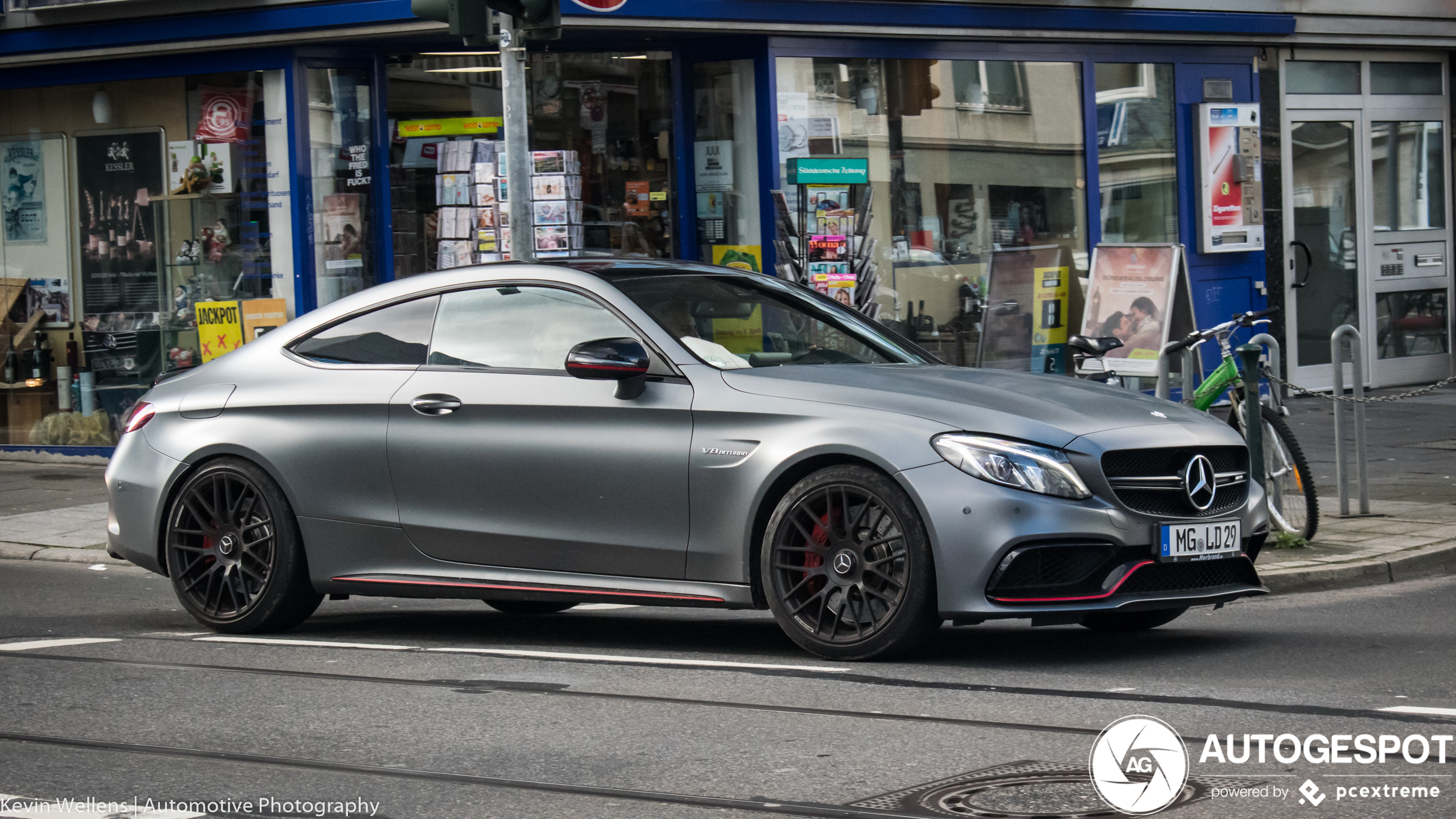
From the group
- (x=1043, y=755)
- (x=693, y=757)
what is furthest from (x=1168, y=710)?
(x=693, y=757)

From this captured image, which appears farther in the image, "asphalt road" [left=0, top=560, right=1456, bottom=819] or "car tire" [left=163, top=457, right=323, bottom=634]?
"car tire" [left=163, top=457, right=323, bottom=634]

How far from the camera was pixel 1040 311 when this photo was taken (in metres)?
16.1

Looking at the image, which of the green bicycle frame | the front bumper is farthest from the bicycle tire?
the front bumper

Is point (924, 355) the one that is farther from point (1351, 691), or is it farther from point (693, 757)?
point (693, 757)

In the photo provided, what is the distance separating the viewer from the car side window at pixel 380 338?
726cm

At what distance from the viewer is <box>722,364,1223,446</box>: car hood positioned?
19.6ft

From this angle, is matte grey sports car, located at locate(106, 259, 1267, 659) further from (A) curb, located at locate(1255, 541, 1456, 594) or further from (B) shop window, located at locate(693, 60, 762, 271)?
(B) shop window, located at locate(693, 60, 762, 271)

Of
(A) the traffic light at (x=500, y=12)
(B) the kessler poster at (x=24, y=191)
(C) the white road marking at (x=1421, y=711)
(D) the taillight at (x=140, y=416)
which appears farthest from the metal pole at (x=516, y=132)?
(B) the kessler poster at (x=24, y=191)

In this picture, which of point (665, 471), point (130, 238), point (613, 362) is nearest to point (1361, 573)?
point (665, 471)

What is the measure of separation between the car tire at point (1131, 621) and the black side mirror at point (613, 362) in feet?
6.61

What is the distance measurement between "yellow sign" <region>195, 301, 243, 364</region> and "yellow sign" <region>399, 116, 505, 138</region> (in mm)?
2139

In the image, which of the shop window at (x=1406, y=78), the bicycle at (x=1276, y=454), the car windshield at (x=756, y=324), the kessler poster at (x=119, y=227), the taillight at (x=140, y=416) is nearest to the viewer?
the car windshield at (x=756, y=324)

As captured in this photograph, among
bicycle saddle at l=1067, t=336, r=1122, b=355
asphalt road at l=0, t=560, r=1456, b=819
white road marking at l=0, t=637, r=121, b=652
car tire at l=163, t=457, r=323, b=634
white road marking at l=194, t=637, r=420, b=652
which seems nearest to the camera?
→ asphalt road at l=0, t=560, r=1456, b=819
